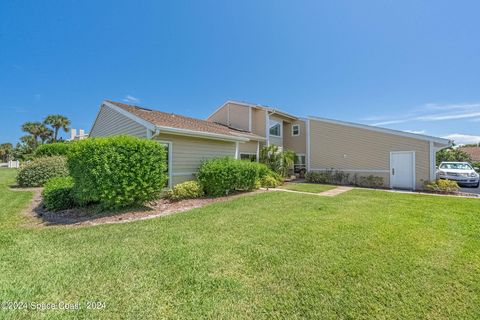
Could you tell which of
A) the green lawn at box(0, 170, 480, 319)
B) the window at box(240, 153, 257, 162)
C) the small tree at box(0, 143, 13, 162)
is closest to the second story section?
the window at box(240, 153, 257, 162)

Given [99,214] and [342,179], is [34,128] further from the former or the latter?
[342,179]

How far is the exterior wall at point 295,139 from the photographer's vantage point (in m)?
19.2

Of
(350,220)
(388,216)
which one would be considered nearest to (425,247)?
(350,220)

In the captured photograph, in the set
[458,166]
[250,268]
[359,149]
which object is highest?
[359,149]

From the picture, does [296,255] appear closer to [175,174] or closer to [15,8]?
[175,174]

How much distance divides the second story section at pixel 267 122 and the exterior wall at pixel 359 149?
2.36m

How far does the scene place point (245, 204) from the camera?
8.13 metres

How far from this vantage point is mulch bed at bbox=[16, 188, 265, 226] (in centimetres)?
622

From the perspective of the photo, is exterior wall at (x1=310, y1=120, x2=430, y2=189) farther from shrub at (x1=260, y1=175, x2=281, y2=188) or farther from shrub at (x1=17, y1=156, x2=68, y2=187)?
shrub at (x1=17, y1=156, x2=68, y2=187)

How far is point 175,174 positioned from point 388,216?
8.34 meters

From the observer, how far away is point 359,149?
15125 millimetres

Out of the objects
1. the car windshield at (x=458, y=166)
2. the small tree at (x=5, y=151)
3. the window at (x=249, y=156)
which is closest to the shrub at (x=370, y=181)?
the car windshield at (x=458, y=166)

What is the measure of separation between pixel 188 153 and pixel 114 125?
5013mm

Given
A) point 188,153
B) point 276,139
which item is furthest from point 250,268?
point 276,139
